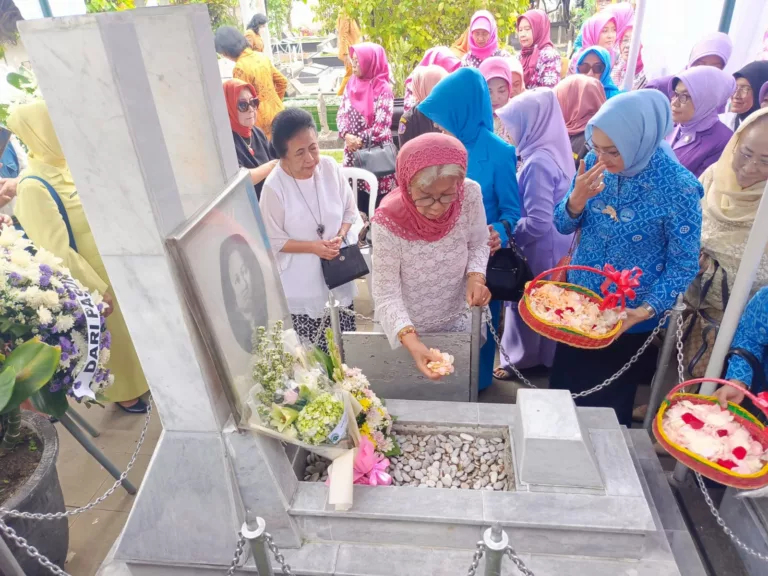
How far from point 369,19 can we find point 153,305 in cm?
669

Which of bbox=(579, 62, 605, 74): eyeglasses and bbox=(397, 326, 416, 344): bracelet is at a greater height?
bbox=(579, 62, 605, 74): eyeglasses

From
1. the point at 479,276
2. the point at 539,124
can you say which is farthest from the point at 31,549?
the point at 539,124

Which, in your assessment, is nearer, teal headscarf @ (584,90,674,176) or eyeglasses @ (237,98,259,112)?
teal headscarf @ (584,90,674,176)

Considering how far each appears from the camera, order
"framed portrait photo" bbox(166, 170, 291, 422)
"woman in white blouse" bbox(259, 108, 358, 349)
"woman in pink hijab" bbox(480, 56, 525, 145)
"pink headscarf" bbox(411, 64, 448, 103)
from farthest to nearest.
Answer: "pink headscarf" bbox(411, 64, 448, 103)
"woman in pink hijab" bbox(480, 56, 525, 145)
"woman in white blouse" bbox(259, 108, 358, 349)
"framed portrait photo" bbox(166, 170, 291, 422)

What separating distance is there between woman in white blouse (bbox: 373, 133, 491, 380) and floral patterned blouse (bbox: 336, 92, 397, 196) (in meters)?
2.36

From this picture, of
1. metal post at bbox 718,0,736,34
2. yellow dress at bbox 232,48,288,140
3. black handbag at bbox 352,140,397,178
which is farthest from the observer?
yellow dress at bbox 232,48,288,140

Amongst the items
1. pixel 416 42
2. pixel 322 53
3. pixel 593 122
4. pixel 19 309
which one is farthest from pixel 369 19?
pixel 322 53

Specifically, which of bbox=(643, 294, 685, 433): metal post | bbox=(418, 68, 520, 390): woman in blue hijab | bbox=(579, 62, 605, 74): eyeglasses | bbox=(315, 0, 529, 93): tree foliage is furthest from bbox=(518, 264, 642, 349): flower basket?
bbox=(315, 0, 529, 93): tree foliage

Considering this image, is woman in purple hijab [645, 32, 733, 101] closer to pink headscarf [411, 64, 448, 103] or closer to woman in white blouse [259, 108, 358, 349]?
pink headscarf [411, 64, 448, 103]

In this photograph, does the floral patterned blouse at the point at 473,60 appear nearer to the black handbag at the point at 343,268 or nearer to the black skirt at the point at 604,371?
the black handbag at the point at 343,268

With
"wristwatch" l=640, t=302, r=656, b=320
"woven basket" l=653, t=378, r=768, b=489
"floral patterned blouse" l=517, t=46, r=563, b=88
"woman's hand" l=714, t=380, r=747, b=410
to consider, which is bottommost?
"woman's hand" l=714, t=380, r=747, b=410

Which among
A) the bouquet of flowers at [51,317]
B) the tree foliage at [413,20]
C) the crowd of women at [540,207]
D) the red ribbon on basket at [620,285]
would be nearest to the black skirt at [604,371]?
the crowd of women at [540,207]

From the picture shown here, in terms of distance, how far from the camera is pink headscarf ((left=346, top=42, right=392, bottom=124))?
4.90 metres

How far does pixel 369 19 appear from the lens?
7.12 metres
